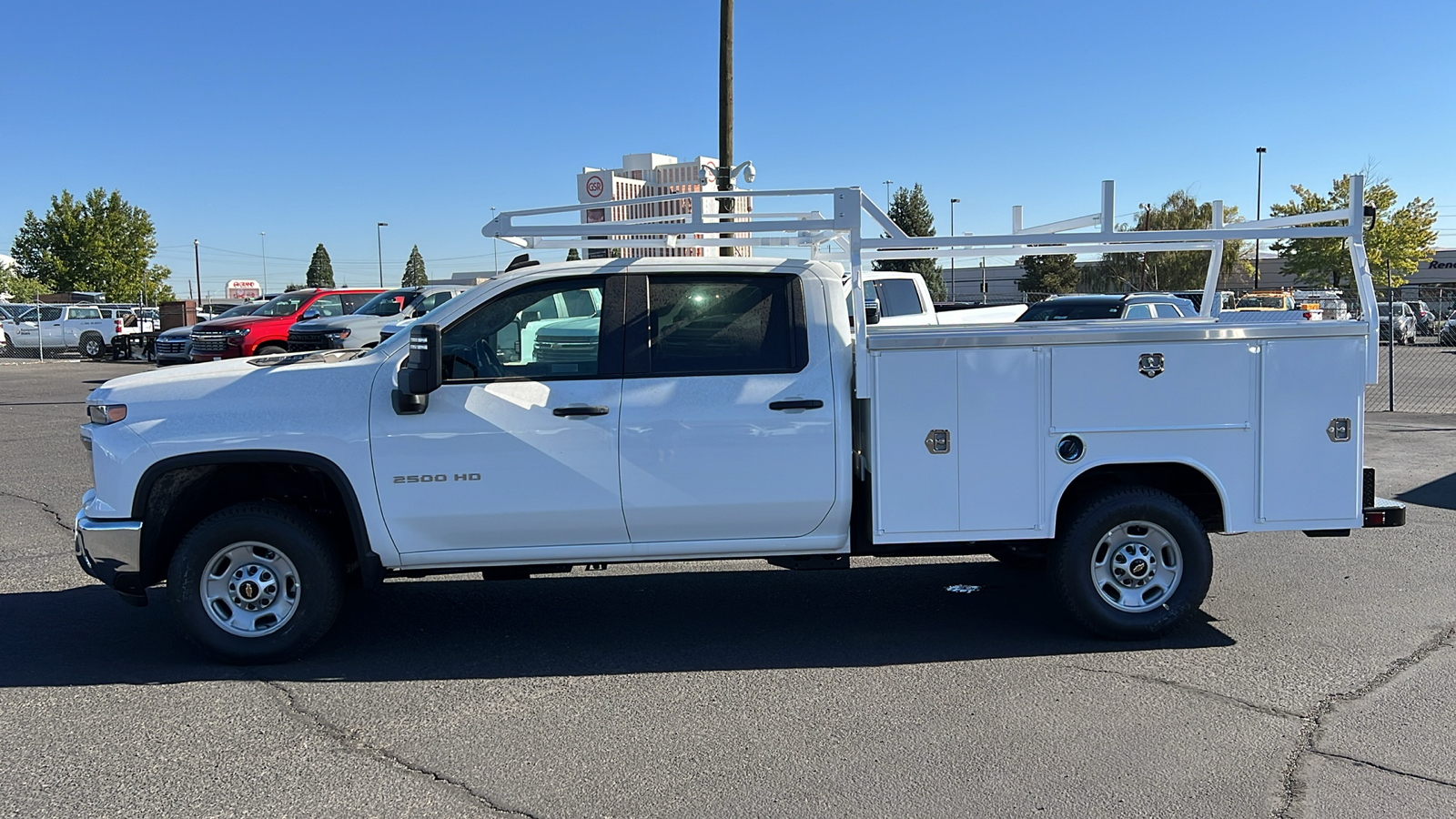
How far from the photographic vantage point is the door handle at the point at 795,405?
536 centimetres

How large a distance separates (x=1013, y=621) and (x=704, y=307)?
7.66ft

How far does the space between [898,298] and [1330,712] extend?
9.51 m

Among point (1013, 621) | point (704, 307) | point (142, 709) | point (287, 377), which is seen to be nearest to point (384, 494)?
point (287, 377)

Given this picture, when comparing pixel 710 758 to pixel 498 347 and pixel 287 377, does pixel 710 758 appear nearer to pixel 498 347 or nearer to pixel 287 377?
pixel 498 347

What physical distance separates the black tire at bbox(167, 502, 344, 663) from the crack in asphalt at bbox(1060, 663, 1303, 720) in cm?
350

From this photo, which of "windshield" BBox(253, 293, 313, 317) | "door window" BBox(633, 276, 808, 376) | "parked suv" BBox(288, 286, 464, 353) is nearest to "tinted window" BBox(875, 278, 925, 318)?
"door window" BBox(633, 276, 808, 376)

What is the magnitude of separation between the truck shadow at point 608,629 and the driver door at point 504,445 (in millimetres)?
604

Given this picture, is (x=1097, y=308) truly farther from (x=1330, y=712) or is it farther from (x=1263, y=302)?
(x=1330, y=712)

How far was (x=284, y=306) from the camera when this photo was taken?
23359mm

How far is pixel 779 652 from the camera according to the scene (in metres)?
5.57

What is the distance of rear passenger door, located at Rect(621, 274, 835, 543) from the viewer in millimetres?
5344

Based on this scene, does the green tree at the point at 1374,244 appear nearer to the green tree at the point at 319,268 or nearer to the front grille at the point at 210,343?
the front grille at the point at 210,343

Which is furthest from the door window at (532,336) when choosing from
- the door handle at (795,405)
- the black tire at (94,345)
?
the black tire at (94,345)

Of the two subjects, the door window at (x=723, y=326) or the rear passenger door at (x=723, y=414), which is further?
the door window at (x=723, y=326)
